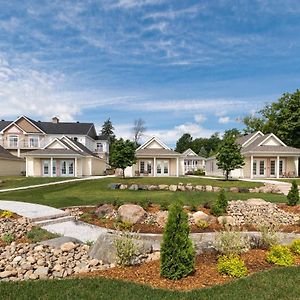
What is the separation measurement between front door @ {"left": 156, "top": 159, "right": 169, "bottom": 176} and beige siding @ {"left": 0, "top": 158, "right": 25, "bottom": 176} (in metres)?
17.6

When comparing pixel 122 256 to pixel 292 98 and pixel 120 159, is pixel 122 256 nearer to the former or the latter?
pixel 120 159

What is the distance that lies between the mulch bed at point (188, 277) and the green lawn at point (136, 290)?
0.34 m

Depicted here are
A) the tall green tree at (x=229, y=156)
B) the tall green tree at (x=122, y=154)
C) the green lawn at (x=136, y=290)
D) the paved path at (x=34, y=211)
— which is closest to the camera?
the green lawn at (x=136, y=290)

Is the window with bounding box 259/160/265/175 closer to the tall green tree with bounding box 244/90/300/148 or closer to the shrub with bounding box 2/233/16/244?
the tall green tree with bounding box 244/90/300/148

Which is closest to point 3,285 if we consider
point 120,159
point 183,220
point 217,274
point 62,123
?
point 183,220

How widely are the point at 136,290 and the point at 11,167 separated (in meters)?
37.1

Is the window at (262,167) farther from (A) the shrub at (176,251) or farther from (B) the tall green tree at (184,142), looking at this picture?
(B) the tall green tree at (184,142)

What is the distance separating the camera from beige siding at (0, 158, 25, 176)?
36.2 metres

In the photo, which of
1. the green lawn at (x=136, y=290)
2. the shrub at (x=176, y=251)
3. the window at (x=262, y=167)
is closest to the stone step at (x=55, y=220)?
the green lawn at (x=136, y=290)

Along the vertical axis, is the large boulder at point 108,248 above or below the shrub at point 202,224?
above

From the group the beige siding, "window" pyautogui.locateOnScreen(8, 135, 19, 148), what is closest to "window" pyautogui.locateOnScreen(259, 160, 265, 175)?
the beige siding

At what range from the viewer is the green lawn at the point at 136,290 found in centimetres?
482

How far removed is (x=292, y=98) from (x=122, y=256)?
133 ft

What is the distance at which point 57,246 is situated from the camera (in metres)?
7.98
